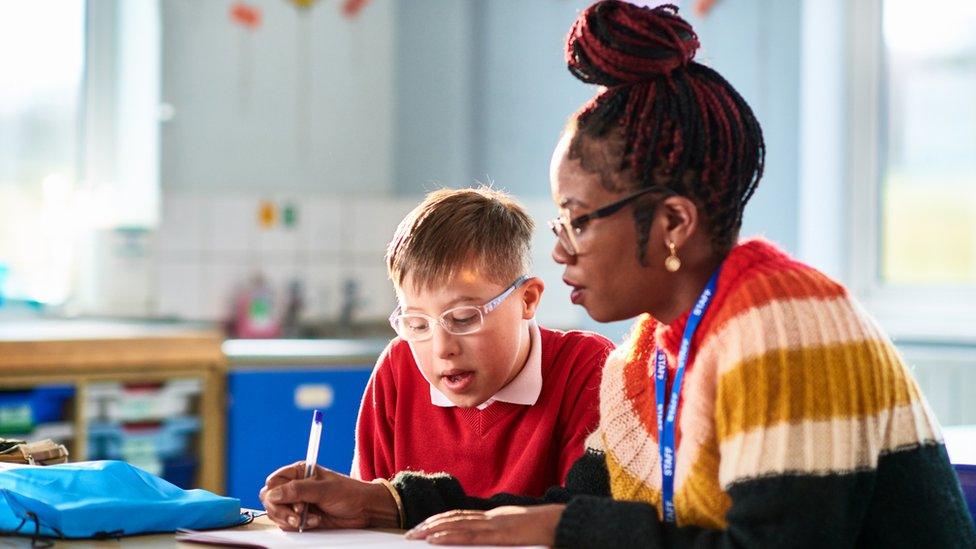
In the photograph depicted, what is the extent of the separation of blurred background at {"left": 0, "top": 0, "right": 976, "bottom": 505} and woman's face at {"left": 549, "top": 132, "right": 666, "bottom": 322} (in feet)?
8.46

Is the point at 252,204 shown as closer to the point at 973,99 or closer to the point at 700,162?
the point at 973,99

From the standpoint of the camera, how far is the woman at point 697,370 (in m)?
1.11

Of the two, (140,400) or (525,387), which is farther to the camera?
(140,400)

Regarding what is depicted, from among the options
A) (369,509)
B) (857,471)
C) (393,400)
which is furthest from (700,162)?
(393,400)

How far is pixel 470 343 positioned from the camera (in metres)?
1.64

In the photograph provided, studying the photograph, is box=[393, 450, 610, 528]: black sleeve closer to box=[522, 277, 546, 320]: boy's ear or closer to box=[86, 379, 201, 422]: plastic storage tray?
box=[522, 277, 546, 320]: boy's ear

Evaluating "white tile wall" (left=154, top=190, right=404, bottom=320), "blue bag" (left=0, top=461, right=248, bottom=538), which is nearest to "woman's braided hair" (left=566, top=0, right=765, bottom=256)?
"blue bag" (left=0, top=461, right=248, bottom=538)

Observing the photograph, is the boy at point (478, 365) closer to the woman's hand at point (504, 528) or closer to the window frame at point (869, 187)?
the woman's hand at point (504, 528)

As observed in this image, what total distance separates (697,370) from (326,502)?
454 millimetres

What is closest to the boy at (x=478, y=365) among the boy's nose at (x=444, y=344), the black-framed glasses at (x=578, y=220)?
the boy's nose at (x=444, y=344)

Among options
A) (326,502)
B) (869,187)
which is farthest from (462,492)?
(869,187)

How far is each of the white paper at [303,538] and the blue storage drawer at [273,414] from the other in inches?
98.3

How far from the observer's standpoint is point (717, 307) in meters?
Result: 1.22

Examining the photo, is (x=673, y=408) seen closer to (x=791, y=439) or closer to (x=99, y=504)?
(x=791, y=439)
